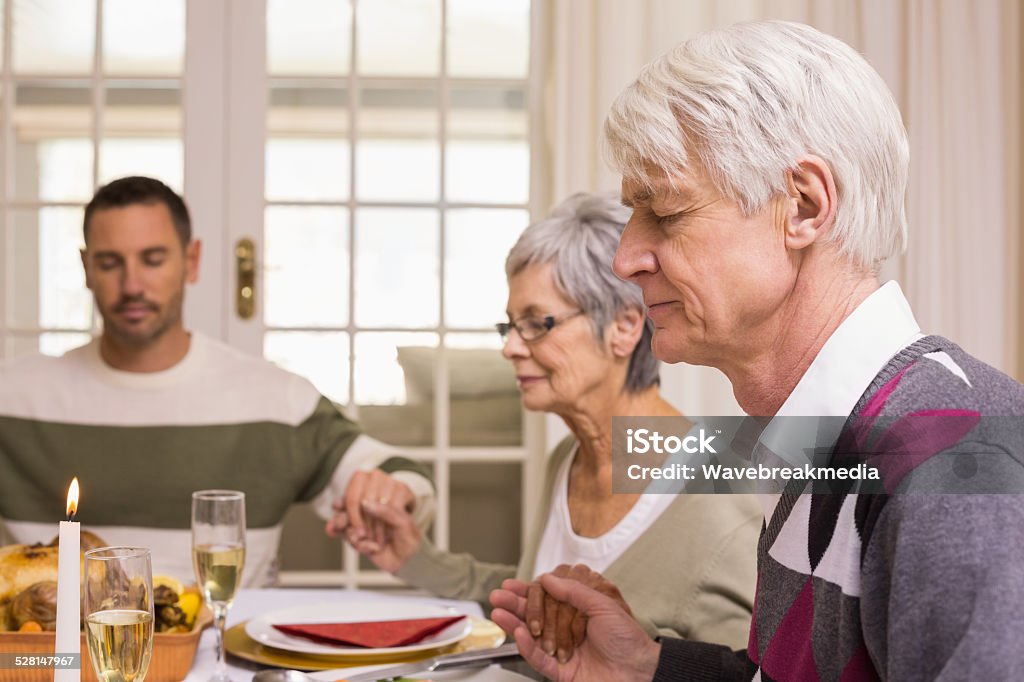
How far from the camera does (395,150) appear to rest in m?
3.44

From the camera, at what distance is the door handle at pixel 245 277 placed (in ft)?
10.3

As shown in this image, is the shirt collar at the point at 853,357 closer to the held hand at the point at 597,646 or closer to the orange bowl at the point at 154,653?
the held hand at the point at 597,646

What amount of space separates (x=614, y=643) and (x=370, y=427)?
2425 mm

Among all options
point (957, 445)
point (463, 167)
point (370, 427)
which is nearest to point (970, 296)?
point (463, 167)

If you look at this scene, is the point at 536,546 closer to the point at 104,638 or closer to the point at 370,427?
the point at 104,638

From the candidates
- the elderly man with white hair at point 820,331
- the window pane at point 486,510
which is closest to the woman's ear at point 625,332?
the elderly man with white hair at point 820,331

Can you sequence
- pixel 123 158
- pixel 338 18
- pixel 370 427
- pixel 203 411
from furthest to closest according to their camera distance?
pixel 123 158, pixel 370 427, pixel 338 18, pixel 203 411

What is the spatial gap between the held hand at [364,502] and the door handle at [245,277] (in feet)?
4.76

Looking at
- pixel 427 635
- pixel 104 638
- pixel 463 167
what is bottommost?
pixel 427 635

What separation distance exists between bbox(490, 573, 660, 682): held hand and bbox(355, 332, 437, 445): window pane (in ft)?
6.99

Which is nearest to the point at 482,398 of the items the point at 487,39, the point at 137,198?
the point at 487,39

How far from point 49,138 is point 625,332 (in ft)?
9.18

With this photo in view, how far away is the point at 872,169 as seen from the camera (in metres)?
0.96

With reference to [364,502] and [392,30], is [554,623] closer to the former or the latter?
[364,502]
